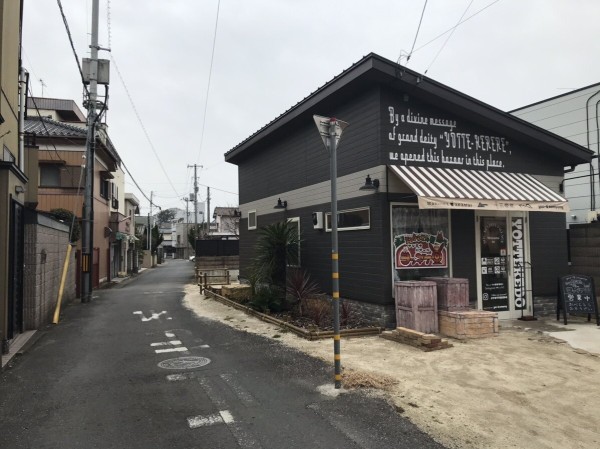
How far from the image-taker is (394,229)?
27.6 feet

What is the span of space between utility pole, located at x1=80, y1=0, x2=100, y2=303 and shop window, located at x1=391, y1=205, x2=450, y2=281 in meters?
11.2

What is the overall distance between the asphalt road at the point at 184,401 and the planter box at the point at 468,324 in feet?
9.50

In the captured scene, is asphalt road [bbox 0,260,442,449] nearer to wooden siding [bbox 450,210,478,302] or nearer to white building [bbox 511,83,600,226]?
wooden siding [bbox 450,210,478,302]

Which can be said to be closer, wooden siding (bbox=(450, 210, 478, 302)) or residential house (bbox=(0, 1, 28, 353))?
residential house (bbox=(0, 1, 28, 353))

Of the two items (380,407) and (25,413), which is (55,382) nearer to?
(25,413)

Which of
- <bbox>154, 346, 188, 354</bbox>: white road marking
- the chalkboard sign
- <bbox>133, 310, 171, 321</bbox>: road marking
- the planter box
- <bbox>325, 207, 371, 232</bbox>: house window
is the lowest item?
<bbox>133, 310, 171, 321</bbox>: road marking

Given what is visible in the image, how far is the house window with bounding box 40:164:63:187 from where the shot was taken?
61.0 ft

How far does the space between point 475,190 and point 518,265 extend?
2.62 m

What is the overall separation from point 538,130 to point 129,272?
28.9 metres

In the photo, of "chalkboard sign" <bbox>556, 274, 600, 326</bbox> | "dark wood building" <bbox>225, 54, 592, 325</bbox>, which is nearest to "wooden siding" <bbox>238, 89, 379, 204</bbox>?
"dark wood building" <bbox>225, 54, 592, 325</bbox>

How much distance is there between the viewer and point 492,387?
5051mm

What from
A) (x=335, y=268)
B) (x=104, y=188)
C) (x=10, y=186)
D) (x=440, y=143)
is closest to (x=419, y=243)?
(x=440, y=143)

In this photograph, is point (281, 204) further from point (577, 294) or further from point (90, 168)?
point (577, 294)

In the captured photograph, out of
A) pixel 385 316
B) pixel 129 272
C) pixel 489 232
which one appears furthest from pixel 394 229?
pixel 129 272
